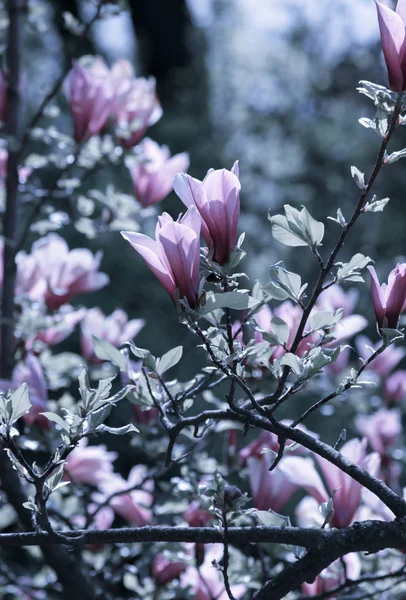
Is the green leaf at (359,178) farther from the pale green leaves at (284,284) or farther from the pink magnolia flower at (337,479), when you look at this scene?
the pink magnolia flower at (337,479)

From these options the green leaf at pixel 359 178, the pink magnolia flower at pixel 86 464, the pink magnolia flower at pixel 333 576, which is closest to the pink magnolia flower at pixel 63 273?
the pink magnolia flower at pixel 86 464

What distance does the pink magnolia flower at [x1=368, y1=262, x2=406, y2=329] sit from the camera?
2.11ft

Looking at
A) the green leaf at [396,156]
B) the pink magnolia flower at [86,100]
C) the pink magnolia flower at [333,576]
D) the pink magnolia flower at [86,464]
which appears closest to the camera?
the green leaf at [396,156]

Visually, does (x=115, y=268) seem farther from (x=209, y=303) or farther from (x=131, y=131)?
(x=209, y=303)

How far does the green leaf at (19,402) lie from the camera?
61 centimetres

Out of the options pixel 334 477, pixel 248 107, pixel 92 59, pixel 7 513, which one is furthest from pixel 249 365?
pixel 248 107

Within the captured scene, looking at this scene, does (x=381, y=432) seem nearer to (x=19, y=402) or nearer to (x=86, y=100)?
(x=86, y=100)

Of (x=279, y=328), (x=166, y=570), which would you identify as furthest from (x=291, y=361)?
(x=166, y=570)

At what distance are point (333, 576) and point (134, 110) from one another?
804 millimetres

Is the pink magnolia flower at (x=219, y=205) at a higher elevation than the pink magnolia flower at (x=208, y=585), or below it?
higher

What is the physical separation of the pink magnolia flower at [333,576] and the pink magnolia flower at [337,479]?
8cm

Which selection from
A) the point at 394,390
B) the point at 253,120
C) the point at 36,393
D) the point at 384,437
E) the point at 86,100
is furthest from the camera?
the point at 253,120

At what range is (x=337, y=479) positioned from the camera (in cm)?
82

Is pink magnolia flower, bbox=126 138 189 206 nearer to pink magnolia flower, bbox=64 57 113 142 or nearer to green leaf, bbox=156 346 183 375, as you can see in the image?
pink magnolia flower, bbox=64 57 113 142
